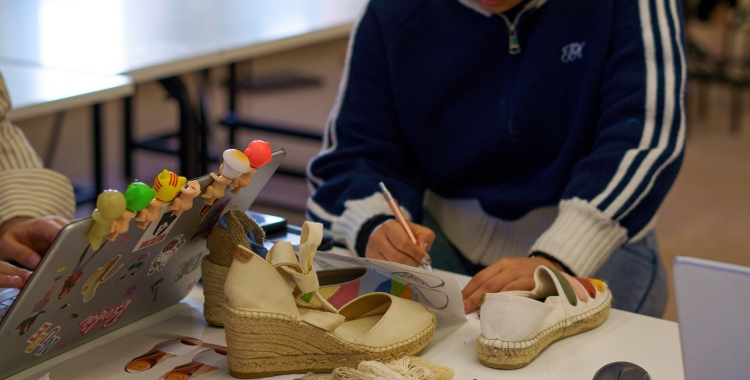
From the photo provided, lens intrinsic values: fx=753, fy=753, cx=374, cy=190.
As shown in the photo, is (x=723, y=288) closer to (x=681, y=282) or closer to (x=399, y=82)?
(x=681, y=282)

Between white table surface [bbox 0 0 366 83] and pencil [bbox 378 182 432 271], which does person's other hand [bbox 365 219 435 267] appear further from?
white table surface [bbox 0 0 366 83]

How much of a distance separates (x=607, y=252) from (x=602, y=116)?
0.66ft

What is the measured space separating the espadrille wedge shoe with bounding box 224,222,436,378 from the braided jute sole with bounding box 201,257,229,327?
8cm

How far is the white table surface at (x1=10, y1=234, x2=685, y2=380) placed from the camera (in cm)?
65

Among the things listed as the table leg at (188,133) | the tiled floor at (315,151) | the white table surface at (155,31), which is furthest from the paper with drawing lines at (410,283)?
the tiled floor at (315,151)

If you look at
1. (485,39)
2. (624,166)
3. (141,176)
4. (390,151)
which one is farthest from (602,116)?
(141,176)

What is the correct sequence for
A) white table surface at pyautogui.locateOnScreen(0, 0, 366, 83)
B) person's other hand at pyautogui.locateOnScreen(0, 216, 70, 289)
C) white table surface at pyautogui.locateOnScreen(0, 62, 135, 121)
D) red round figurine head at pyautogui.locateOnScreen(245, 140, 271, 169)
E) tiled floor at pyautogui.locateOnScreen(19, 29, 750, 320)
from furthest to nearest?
tiled floor at pyautogui.locateOnScreen(19, 29, 750, 320)
white table surface at pyautogui.locateOnScreen(0, 0, 366, 83)
white table surface at pyautogui.locateOnScreen(0, 62, 135, 121)
person's other hand at pyautogui.locateOnScreen(0, 216, 70, 289)
red round figurine head at pyautogui.locateOnScreen(245, 140, 271, 169)

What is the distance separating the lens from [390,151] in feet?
3.77

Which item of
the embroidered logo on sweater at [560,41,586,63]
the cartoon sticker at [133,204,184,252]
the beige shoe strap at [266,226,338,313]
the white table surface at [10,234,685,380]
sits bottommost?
the white table surface at [10,234,685,380]

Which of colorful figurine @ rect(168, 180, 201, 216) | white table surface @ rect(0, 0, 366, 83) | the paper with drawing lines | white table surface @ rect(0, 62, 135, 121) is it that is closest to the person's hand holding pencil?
the paper with drawing lines

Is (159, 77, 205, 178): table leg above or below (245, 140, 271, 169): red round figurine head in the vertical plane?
below

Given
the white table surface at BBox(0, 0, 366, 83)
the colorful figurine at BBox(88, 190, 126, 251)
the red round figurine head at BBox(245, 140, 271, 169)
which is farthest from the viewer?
the white table surface at BBox(0, 0, 366, 83)

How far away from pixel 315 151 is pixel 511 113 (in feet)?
8.86

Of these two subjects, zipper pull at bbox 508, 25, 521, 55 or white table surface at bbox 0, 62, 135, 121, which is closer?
zipper pull at bbox 508, 25, 521, 55
